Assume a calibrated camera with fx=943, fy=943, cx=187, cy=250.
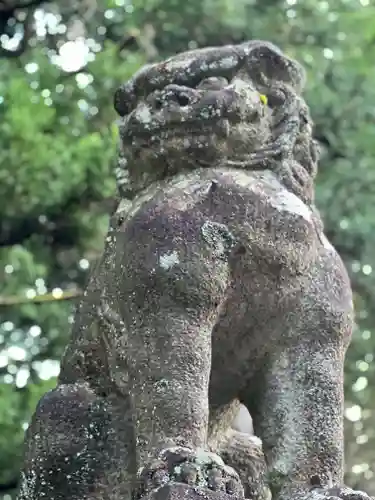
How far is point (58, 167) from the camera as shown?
4559 millimetres

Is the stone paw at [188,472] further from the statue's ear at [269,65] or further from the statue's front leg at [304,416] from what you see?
the statue's ear at [269,65]

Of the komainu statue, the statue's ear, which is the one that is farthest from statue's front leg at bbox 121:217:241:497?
the statue's ear

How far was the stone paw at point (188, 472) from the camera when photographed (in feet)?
5.33

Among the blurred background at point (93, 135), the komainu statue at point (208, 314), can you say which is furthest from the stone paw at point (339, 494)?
the blurred background at point (93, 135)

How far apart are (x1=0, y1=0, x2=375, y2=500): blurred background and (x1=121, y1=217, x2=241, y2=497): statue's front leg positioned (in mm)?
2475

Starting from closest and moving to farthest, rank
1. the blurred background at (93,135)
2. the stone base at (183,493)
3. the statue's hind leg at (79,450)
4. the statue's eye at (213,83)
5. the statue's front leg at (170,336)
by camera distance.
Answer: the stone base at (183,493)
the statue's front leg at (170,336)
the statue's hind leg at (79,450)
the statue's eye at (213,83)
the blurred background at (93,135)

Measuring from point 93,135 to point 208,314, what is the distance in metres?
3.01

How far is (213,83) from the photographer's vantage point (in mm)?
2066

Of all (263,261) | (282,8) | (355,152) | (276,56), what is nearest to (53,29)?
(282,8)

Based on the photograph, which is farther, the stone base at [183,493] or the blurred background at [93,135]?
the blurred background at [93,135]

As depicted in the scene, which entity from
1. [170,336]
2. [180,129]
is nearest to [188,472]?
[170,336]

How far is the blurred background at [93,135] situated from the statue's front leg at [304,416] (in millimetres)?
2469

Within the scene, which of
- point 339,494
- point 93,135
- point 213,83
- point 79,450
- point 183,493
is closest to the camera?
point 183,493

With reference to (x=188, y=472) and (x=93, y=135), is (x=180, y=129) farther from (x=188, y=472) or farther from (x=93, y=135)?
(x=93, y=135)
